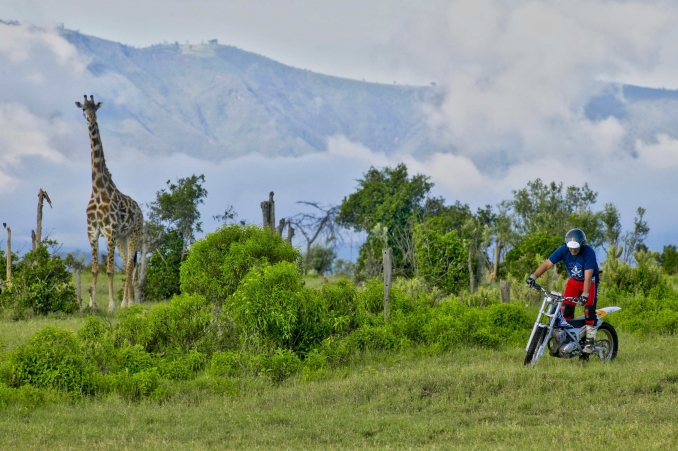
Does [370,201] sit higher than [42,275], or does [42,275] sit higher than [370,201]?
[370,201]

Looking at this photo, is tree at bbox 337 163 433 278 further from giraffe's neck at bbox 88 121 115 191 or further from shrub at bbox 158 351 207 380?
shrub at bbox 158 351 207 380

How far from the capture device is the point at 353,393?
1122 centimetres

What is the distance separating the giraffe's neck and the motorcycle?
15.5 m

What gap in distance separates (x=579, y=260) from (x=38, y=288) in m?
14.6

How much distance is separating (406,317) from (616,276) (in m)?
8.73

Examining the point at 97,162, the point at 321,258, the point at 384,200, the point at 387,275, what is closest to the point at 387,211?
the point at 384,200

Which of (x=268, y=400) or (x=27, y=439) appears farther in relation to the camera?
(x=268, y=400)

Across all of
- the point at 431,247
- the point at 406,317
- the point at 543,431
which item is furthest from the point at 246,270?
the point at 431,247

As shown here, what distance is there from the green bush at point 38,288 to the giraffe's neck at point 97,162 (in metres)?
2.74

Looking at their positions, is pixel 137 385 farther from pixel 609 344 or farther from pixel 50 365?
pixel 609 344

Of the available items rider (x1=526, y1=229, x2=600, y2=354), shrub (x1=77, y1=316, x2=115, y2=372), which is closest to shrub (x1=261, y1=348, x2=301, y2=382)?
shrub (x1=77, y1=316, x2=115, y2=372)

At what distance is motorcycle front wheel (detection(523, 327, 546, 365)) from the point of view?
39.9 ft

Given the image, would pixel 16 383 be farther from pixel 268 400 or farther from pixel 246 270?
pixel 246 270

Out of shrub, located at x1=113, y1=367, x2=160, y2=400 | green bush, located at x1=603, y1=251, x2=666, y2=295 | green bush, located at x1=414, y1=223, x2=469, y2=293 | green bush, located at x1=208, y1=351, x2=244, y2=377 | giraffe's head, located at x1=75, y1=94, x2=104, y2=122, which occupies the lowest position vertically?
shrub, located at x1=113, y1=367, x2=160, y2=400
